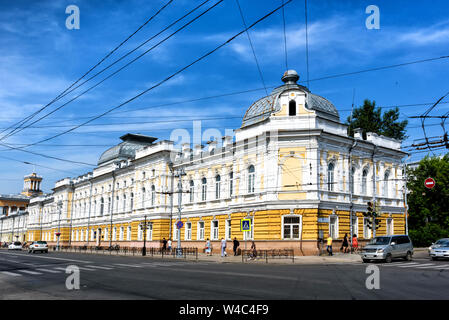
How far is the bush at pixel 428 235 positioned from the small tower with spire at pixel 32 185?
131 metres

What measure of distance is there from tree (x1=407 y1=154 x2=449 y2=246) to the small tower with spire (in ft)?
419

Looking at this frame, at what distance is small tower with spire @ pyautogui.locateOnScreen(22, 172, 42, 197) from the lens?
145250 millimetres

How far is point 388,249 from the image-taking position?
26.7 metres

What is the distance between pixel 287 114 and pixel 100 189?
39622 mm

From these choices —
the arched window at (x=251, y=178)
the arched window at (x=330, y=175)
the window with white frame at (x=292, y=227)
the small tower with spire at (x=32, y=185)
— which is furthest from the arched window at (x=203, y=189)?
the small tower with spire at (x=32, y=185)

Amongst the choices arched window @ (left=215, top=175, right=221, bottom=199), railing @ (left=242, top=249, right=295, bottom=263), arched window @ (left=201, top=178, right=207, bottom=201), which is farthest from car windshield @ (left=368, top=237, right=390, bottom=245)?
arched window @ (left=201, top=178, right=207, bottom=201)

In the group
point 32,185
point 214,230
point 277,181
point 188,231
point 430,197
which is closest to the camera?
→ point 277,181

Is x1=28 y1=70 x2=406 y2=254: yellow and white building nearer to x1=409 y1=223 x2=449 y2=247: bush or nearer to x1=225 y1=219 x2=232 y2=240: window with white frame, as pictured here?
x1=225 y1=219 x2=232 y2=240: window with white frame

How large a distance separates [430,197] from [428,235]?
7.77 metres

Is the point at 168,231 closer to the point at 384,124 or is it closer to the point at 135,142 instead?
the point at 135,142

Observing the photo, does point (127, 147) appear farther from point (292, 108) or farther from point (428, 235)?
point (428, 235)

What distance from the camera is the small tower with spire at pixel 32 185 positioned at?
145250mm

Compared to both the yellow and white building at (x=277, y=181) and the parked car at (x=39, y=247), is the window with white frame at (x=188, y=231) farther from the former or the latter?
the parked car at (x=39, y=247)

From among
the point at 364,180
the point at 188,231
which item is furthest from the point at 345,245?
the point at 188,231
